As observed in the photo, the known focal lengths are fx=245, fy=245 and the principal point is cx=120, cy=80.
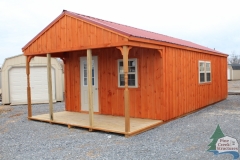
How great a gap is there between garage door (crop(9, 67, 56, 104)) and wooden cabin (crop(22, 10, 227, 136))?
412cm

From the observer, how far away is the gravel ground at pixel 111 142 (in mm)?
4359

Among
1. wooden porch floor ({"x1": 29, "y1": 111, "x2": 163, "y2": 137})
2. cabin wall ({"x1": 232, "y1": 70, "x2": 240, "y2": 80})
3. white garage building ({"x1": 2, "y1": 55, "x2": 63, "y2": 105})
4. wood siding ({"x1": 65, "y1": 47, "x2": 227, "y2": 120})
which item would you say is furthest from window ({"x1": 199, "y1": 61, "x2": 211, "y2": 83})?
cabin wall ({"x1": 232, "y1": 70, "x2": 240, "y2": 80})

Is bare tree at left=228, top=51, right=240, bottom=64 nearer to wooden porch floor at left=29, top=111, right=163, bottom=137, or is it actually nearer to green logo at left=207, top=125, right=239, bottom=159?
wooden porch floor at left=29, top=111, right=163, bottom=137

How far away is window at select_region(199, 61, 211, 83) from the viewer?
379 inches

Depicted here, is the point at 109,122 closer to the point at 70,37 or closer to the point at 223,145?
the point at 70,37

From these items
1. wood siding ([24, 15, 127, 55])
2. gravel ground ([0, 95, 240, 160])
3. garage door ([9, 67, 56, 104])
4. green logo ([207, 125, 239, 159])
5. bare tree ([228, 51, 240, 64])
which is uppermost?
bare tree ([228, 51, 240, 64])

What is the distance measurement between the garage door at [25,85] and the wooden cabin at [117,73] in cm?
412

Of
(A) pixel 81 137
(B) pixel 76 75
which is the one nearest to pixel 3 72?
(B) pixel 76 75

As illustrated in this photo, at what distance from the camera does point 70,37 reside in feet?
22.1

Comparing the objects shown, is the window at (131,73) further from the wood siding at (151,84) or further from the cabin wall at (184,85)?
the cabin wall at (184,85)

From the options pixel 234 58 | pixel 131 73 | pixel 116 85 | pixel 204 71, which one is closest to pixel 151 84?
pixel 131 73

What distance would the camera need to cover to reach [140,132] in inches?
229

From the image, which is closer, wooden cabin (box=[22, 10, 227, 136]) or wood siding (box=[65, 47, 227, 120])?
wooden cabin (box=[22, 10, 227, 136])

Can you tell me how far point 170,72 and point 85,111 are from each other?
3.24m
